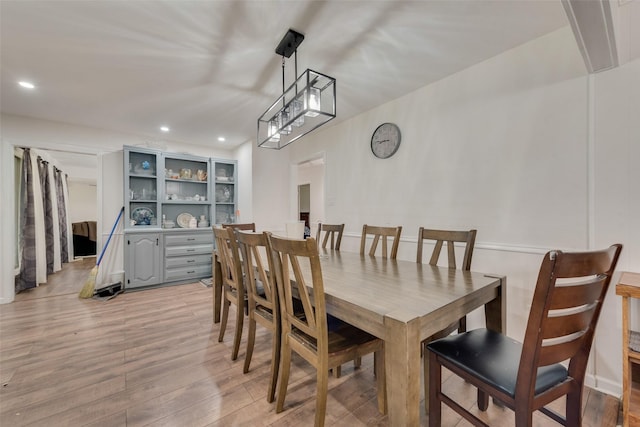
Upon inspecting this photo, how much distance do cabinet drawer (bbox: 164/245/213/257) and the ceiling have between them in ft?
7.22

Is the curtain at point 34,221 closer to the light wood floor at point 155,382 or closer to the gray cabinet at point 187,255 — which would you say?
the light wood floor at point 155,382

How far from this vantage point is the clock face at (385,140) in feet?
9.68

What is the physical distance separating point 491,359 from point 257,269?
1366 mm

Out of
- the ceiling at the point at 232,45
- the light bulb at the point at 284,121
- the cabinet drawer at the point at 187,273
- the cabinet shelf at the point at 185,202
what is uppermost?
the ceiling at the point at 232,45

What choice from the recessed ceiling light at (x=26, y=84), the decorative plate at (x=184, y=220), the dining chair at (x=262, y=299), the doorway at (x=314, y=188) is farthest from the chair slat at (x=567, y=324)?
the doorway at (x=314, y=188)

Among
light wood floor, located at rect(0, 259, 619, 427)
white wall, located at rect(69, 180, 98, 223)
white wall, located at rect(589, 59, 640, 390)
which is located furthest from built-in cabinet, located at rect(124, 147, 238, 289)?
white wall, located at rect(69, 180, 98, 223)

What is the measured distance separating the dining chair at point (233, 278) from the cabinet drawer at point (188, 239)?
2360 millimetres

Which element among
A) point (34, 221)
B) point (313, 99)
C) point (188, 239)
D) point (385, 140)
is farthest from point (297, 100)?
point (34, 221)

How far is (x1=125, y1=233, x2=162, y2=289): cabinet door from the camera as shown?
3.78 meters

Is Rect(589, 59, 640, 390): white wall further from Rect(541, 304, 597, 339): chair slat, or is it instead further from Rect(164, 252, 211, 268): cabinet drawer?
Rect(164, 252, 211, 268): cabinet drawer

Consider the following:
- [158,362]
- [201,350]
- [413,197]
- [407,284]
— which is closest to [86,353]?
[158,362]

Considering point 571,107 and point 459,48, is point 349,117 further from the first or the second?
point 571,107

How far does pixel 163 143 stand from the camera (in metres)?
4.37

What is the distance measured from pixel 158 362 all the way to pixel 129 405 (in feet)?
1.49
